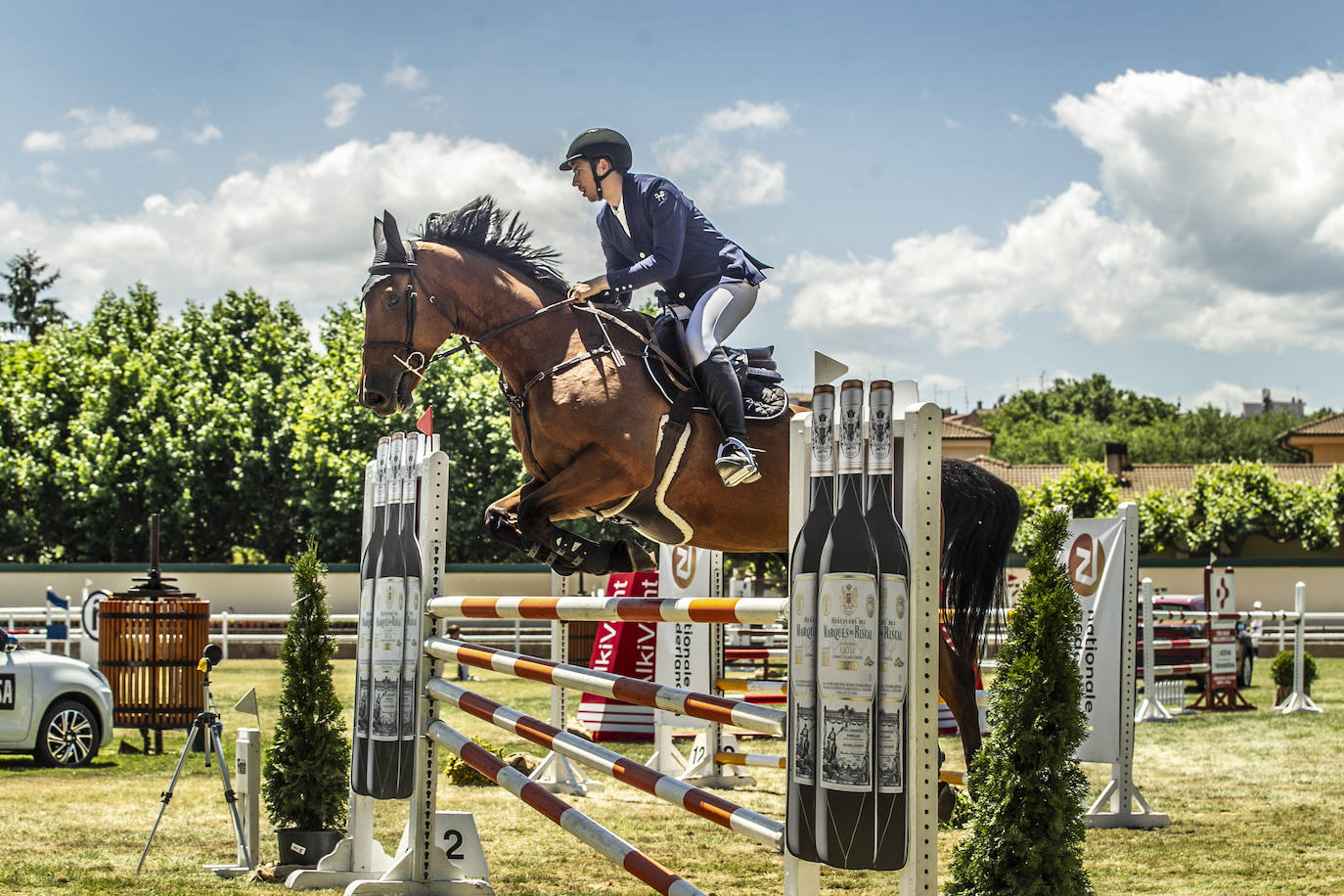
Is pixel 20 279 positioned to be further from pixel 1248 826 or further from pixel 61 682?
pixel 1248 826

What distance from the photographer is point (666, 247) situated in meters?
4.69

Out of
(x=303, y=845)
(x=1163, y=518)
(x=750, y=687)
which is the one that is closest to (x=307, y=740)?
(x=303, y=845)

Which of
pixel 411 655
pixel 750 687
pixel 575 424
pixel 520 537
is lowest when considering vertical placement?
pixel 750 687

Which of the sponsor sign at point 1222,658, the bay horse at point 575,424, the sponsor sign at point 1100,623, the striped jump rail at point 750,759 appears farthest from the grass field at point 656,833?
the sponsor sign at point 1222,658

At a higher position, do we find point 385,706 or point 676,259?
point 676,259

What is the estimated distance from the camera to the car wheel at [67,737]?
30.4 ft

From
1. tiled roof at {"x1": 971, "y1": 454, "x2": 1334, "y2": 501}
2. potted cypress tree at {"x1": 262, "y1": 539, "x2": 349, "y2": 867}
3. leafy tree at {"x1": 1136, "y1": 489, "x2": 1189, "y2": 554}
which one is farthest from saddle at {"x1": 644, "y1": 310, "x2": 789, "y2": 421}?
tiled roof at {"x1": 971, "y1": 454, "x2": 1334, "y2": 501}

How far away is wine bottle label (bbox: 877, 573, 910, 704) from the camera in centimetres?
275

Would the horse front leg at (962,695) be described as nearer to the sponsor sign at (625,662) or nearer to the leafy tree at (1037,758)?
the leafy tree at (1037,758)

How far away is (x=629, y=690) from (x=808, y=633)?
71cm

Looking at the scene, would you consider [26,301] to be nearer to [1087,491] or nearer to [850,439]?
[1087,491]

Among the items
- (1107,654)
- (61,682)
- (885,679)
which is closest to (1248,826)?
(1107,654)

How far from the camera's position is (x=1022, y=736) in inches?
129

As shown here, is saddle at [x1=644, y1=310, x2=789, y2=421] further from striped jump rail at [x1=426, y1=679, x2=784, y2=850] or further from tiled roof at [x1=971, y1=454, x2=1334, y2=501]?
tiled roof at [x1=971, y1=454, x2=1334, y2=501]
